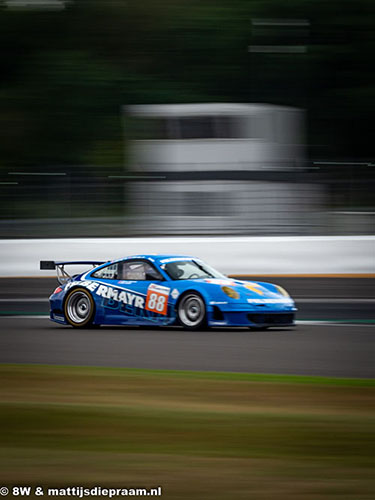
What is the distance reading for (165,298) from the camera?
10.5 metres

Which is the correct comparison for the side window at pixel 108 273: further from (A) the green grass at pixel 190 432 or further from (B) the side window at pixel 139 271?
(A) the green grass at pixel 190 432

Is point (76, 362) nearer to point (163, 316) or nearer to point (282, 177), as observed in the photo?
point (163, 316)

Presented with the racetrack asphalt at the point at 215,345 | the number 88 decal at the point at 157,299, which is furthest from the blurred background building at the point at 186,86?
the number 88 decal at the point at 157,299

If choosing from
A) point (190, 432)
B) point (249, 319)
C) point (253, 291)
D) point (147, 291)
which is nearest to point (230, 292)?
point (253, 291)

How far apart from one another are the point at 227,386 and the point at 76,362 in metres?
1.92

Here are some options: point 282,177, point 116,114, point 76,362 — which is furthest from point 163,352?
point 116,114

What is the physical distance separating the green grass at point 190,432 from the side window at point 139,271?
10.8 ft

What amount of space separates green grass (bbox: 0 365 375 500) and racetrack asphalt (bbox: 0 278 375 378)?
635mm

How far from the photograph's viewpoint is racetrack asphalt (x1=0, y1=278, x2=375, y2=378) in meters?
7.96

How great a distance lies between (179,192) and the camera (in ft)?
54.9

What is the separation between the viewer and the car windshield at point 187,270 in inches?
425

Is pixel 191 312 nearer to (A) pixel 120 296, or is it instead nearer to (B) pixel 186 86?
(A) pixel 120 296

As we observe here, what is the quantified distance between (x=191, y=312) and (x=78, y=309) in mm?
1520

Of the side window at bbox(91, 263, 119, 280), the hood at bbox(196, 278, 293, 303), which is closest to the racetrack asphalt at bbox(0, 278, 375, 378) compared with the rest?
the hood at bbox(196, 278, 293, 303)
